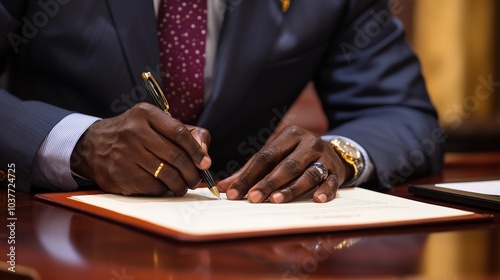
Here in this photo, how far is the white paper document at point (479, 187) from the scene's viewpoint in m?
1.26

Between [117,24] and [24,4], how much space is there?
18cm

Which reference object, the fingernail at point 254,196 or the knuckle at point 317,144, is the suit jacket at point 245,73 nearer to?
the knuckle at point 317,144

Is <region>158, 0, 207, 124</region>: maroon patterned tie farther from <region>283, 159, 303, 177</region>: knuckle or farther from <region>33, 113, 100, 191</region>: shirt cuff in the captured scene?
<region>283, 159, 303, 177</region>: knuckle

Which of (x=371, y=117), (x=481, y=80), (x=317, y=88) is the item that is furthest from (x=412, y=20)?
(x=371, y=117)

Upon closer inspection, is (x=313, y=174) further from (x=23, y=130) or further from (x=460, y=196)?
(x=23, y=130)

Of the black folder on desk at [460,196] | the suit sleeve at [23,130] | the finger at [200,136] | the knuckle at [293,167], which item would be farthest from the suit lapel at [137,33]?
the black folder on desk at [460,196]

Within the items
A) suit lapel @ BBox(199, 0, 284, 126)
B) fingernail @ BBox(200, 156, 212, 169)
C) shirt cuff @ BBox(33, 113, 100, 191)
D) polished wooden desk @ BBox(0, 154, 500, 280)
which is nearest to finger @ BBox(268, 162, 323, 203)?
fingernail @ BBox(200, 156, 212, 169)

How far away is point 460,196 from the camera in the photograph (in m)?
1.19

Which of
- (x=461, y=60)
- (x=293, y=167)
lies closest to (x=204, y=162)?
(x=293, y=167)

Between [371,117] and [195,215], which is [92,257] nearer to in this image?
[195,215]

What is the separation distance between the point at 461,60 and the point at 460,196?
8.60 ft

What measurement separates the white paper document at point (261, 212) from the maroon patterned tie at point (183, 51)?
0.45 meters

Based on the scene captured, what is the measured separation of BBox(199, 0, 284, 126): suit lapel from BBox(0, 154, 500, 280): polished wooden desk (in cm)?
67

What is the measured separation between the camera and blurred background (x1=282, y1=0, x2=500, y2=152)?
362cm
